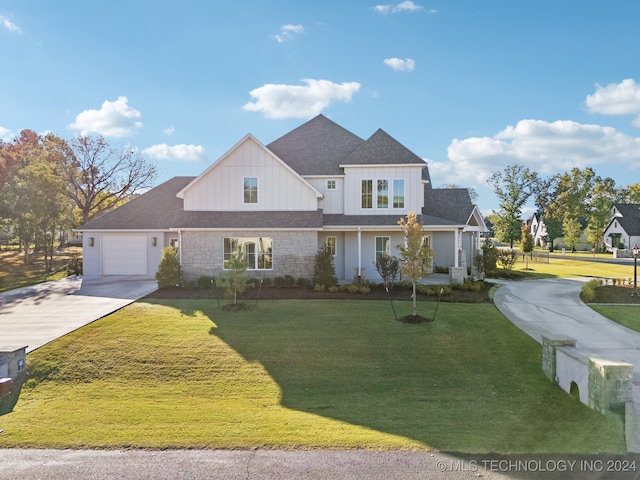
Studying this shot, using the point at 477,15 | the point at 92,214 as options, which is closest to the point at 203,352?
the point at 477,15

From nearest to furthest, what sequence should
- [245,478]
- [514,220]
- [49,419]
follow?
[245,478]
[49,419]
[514,220]

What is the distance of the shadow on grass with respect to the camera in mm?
6309

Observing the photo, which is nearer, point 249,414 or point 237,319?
point 249,414

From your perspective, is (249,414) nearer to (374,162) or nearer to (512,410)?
(512,410)

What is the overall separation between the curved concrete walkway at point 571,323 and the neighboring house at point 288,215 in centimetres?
388

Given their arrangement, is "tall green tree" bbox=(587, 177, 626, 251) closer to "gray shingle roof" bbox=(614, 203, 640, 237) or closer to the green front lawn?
"gray shingle roof" bbox=(614, 203, 640, 237)

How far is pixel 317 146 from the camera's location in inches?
950

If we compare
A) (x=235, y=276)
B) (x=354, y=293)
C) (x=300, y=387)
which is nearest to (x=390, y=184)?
(x=354, y=293)

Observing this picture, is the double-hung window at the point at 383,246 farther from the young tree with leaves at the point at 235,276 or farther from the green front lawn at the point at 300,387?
the young tree with leaves at the point at 235,276

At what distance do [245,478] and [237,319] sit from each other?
8.33 meters

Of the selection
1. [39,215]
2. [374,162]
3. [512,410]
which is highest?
[374,162]

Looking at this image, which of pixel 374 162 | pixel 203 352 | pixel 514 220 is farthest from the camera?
pixel 514 220

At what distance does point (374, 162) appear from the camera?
68.7ft

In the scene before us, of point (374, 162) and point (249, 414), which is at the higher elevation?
point (374, 162)
